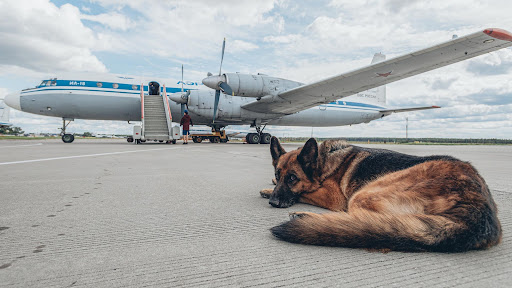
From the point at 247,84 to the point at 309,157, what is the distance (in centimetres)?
1287

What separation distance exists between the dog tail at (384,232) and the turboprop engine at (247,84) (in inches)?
527

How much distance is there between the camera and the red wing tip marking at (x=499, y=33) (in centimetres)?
824

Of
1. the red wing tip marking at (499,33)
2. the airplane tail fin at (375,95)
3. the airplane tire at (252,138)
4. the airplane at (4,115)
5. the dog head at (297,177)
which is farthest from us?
the airplane at (4,115)

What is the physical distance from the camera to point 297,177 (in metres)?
2.24

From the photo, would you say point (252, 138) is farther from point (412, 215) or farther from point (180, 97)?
point (412, 215)

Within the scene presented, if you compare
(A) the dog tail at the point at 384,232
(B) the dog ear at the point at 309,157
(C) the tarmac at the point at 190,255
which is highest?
(B) the dog ear at the point at 309,157

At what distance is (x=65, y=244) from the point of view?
53.5 inches

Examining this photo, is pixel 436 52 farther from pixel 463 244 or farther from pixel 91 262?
pixel 91 262

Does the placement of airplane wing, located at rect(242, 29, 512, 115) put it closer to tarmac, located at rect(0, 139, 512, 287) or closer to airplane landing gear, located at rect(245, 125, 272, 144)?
airplane landing gear, located at rect(245, 125, 272, 144)

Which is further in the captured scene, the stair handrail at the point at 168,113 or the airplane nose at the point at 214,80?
the stair handrail at the point at 168,113

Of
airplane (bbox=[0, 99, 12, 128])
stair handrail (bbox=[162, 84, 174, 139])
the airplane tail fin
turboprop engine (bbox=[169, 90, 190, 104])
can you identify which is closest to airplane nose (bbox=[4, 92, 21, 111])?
stair handrail (bbox=[162, 84, 174, 139])

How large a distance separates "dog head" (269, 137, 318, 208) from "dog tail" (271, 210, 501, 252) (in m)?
0.81

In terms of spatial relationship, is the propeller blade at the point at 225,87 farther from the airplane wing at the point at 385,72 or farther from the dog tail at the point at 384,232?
the dog tail at the point at 384,232

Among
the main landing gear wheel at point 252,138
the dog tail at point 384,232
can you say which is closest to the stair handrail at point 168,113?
the main landing gear wheel at point 252,138
